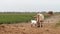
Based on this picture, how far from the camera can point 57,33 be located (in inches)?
578

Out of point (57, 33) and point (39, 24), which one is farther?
point (39, 24)

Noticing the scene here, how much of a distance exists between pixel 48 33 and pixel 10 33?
2659 mm

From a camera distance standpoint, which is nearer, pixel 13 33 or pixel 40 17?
pixel 13 33

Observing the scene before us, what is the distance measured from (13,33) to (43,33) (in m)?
2.21

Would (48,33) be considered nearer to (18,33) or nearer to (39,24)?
(18,33)

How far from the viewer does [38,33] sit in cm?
1455

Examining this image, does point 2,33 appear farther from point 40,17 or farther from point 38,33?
point 40,17

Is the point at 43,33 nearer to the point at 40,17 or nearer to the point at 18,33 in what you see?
the point at 18,33

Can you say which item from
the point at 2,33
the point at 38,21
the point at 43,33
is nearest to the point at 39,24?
the point at 38,21


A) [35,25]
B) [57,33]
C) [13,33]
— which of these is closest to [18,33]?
[13,33]

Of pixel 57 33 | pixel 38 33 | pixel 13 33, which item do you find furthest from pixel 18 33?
Result: pixel 57 33

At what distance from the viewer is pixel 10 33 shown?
13961 mm

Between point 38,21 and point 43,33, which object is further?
point 38,21

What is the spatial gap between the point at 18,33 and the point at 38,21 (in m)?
6.56
